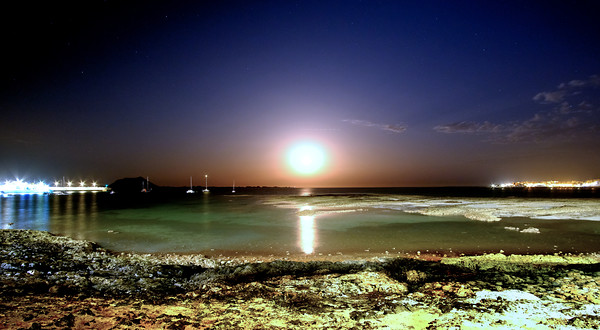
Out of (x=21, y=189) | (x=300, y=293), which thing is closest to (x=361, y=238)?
(x=300, y=293)

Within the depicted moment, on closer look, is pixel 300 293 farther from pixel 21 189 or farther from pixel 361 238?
pixel 21 189

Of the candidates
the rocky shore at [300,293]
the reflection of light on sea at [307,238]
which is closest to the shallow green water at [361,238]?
the reflection of light on sea at [307,238]

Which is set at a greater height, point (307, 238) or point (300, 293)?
point (300, 293)

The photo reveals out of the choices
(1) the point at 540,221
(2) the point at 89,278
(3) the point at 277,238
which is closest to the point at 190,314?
(2) the point at 89,278

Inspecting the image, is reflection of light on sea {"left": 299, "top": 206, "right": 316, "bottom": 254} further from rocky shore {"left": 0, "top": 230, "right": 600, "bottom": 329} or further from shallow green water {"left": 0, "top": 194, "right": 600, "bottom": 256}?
rocky shore {"left": 0, "top": 230, "right": 600, "bottom": 329}

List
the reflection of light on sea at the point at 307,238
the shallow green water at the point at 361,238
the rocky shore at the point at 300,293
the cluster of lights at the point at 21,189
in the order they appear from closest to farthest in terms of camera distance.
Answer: the rocky shore at the point at 300,293 → the shallow green water at the point at 361,238 → the reflection of light on sea at the point at 307,238 → the cluster of lights at the point at 21,189

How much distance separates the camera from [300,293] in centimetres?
811

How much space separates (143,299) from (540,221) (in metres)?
28.1

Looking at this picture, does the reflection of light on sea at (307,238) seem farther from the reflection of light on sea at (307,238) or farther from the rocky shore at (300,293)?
the rocky shore at (300,293)

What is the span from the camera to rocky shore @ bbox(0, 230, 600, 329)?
629 cm

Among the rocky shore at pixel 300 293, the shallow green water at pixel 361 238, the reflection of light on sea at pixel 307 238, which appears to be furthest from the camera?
the reflection of light on sea at pixel 307 238

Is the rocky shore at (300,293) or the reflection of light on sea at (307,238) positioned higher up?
the rocky shore at (300,293)

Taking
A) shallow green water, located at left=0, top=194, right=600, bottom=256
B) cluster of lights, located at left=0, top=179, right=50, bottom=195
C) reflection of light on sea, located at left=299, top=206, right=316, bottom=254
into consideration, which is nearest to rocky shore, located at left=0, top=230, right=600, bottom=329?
shallow green water, located at left=0, top=194, right=600, bottom=256

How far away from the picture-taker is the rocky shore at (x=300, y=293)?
6293 mm
